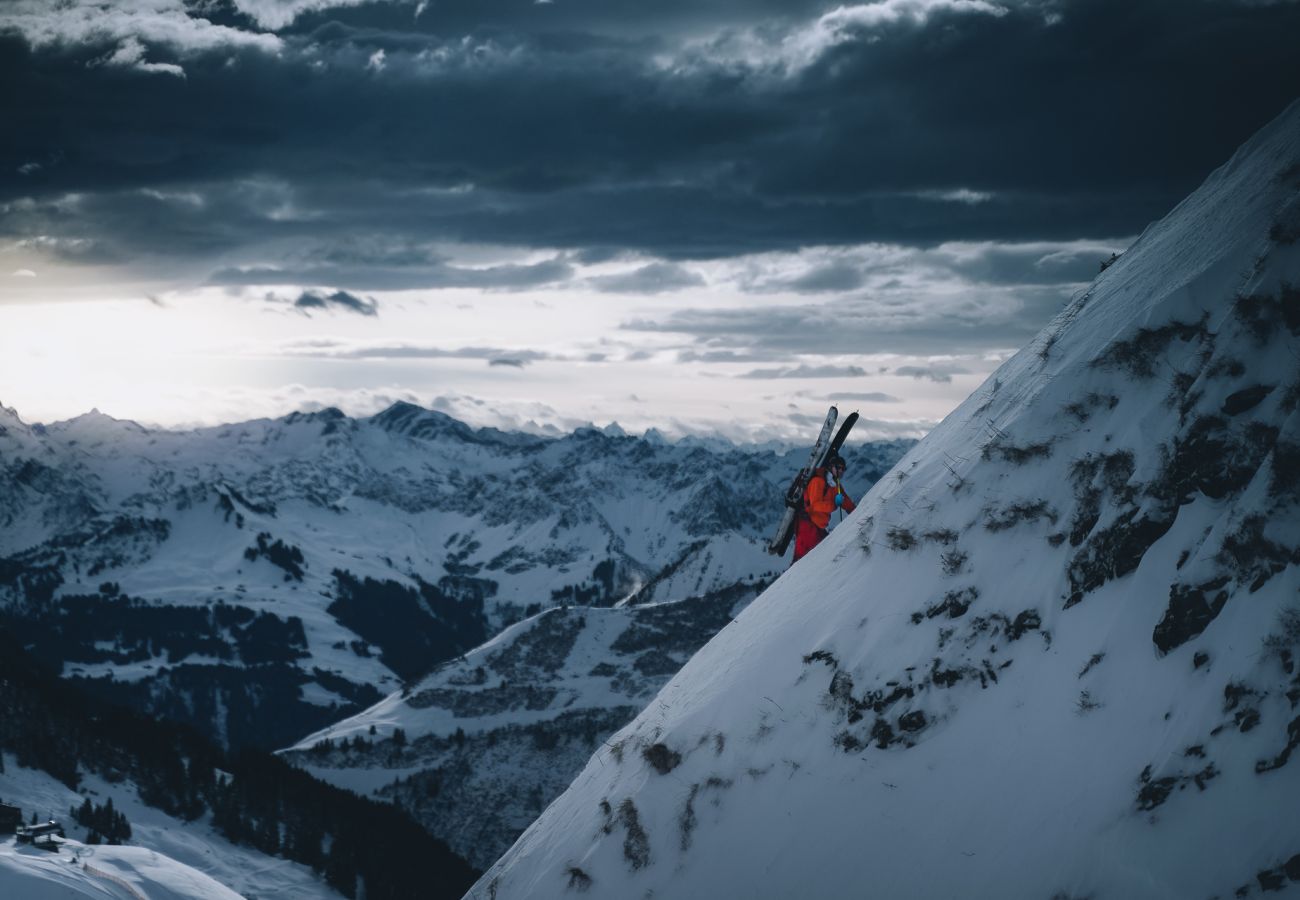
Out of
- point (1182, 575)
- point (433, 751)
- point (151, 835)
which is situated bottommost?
point (433, 751)

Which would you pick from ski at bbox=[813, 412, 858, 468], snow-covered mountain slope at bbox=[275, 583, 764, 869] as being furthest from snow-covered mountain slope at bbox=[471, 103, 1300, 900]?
snow-covered mountain slope at bbox=[275, 583, 764, 869]

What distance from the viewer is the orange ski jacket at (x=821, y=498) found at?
1019 inches

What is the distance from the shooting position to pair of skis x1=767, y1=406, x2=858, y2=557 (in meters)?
25.5

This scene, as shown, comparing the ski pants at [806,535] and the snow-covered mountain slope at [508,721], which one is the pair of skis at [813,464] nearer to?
the ski pants at [806,535]

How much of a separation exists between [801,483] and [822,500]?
1.87 m

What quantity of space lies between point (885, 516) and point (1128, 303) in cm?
711

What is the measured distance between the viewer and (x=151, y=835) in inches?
3706

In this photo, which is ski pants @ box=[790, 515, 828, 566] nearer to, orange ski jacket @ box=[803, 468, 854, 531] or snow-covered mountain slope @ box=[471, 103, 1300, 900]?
orange ski jacket @ box=[803, 468, 854, 531]

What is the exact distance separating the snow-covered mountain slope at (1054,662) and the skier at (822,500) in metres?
3.62

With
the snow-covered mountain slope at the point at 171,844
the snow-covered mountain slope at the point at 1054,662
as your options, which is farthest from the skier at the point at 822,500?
the snow-covered mountain slope at the point at 171,844

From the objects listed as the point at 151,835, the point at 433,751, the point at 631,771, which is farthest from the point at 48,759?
the point at 631,771

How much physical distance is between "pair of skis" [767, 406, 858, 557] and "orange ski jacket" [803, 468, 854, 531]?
386mm

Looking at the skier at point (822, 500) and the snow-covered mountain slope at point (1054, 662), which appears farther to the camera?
the skier at point (822, 500)

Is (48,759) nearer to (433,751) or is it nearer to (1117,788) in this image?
A: (433,751)
